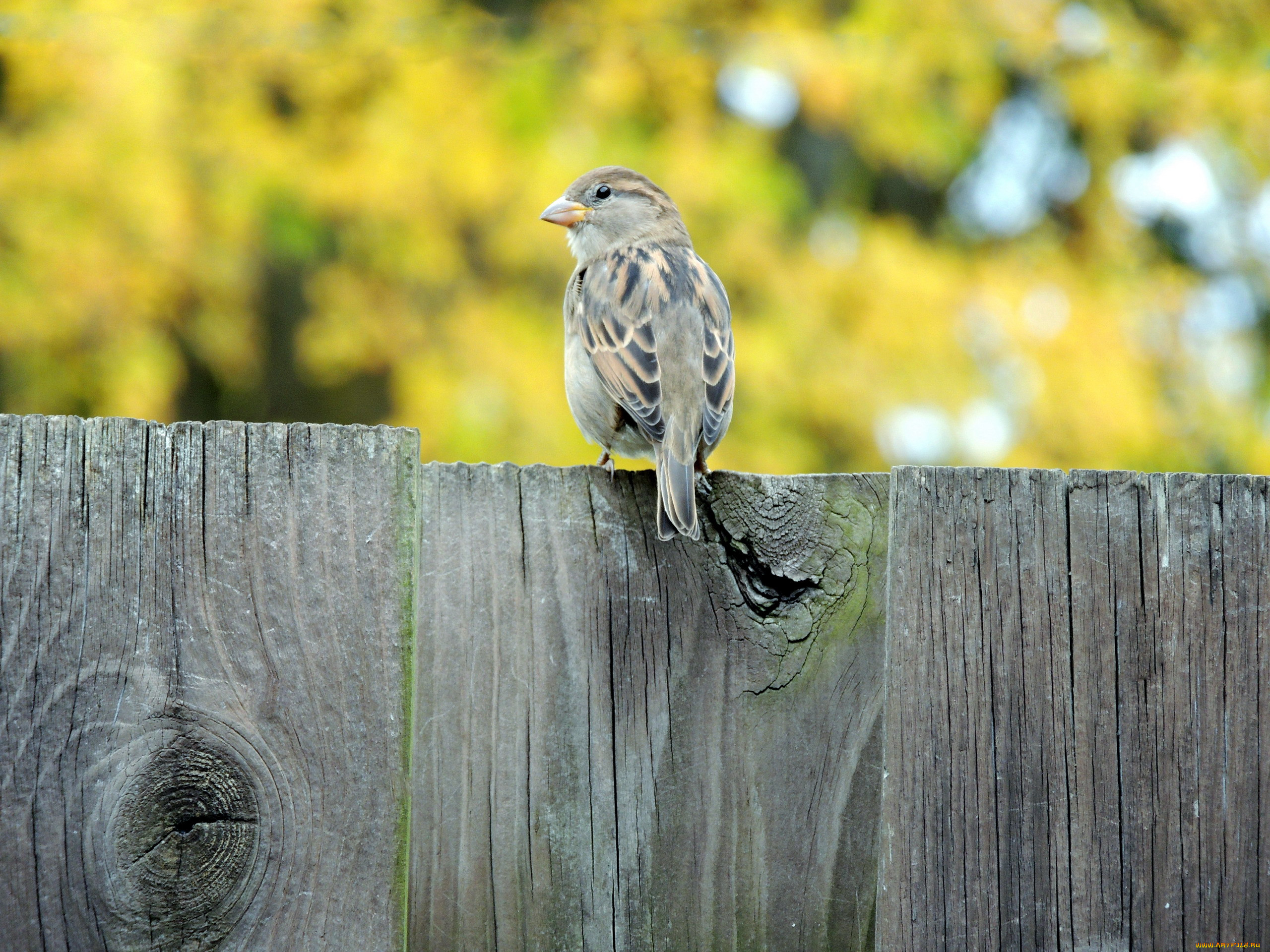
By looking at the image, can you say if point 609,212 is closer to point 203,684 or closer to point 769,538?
point 769,538

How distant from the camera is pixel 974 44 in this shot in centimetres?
649

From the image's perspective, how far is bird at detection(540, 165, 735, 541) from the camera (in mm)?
3689

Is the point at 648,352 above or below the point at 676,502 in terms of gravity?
above

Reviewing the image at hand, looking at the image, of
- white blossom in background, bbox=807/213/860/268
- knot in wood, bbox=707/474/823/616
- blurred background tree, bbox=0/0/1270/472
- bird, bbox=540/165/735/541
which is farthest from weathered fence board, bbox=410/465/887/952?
white blossom in background, bbox=807/213/860/268

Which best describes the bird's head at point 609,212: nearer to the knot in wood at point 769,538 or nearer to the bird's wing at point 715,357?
the bird's wing at point 715,357

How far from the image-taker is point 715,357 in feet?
12.7

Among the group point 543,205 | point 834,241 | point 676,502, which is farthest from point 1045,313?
point 676,502

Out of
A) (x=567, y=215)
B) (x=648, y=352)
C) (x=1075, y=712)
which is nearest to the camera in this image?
(x=1075, y=712)

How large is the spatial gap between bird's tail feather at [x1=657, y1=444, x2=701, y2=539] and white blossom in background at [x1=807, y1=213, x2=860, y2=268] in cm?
456

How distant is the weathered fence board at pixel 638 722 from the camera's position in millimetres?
2037

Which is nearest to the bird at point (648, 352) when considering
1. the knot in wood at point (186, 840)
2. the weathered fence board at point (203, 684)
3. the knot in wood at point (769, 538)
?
the knot in wood at point (769, 538)

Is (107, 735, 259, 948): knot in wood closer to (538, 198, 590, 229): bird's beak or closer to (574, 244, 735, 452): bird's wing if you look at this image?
(574, 244, 735, 452): bird's wing

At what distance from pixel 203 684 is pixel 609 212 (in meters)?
3.45

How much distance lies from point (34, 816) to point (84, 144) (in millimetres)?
4824
